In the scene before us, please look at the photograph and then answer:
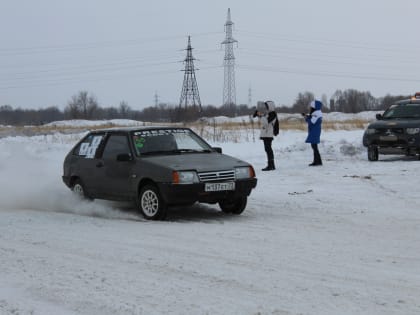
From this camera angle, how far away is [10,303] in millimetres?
4820

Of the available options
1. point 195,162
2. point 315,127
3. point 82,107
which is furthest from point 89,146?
point 82,107

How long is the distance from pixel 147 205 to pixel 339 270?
395 cm

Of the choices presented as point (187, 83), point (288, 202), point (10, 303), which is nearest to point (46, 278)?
point (10, 303)

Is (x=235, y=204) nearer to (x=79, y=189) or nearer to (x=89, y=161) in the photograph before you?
(x=89, y=161)

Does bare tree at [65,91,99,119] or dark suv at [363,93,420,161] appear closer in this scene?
dark suv at [363,93,420,161]

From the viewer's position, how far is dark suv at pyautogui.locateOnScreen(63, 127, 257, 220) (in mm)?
8688

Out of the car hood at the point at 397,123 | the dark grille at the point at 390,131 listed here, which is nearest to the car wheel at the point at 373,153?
the dark grille at the point at 390,131

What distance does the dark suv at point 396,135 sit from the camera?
16234mm

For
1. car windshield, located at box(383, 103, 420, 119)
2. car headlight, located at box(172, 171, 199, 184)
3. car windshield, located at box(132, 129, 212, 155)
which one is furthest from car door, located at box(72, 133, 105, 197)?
car windshield, located at box(383, 103, 420, 119)

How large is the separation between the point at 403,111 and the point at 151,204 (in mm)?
10960

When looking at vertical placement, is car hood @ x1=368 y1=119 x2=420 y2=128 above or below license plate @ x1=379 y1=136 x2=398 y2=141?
above

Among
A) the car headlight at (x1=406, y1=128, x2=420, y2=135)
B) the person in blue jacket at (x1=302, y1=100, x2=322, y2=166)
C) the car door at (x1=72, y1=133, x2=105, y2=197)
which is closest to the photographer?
the car door at (x1=72, y1=133, x2=105, y2=197)

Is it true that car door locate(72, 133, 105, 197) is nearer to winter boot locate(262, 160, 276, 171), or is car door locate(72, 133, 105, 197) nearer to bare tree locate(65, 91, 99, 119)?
winter boot locate(262, 160, 276, 171)

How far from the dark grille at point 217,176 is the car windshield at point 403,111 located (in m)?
9.94
